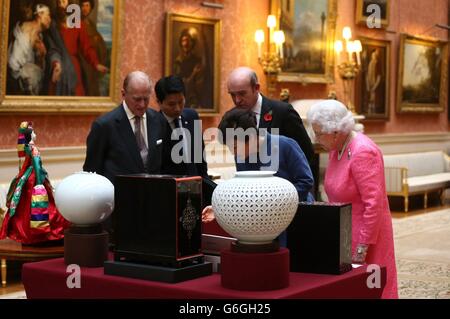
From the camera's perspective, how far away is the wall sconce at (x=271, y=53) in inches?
562

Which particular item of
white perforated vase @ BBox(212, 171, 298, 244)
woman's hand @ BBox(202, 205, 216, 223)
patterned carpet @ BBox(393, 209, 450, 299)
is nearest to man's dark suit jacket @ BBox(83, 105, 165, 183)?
woman's hand @ BBox(202, 205, 216, 223)

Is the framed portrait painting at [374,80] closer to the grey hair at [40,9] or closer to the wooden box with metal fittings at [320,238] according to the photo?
the grey hair at [40,9]

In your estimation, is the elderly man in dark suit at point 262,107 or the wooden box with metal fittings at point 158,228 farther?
the elderly man in dark suit at point 262,107

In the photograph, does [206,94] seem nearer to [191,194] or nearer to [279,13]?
[279,13]

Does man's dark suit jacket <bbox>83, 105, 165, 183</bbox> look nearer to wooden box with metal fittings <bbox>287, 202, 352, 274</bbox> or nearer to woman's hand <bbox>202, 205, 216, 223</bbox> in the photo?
woman's hand <bbox>202, 205, 216, 223</bbox>

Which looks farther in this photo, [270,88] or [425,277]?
[270,88]

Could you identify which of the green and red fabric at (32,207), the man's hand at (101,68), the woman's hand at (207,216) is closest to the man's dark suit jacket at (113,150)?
the woman's hand at (207,216)

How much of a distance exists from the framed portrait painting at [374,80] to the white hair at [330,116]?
12.3 meters

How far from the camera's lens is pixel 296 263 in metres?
4.20

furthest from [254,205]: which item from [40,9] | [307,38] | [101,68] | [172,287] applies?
[307,38]

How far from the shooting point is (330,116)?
17.4 feet

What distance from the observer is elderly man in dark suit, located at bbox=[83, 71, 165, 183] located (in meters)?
6.35
